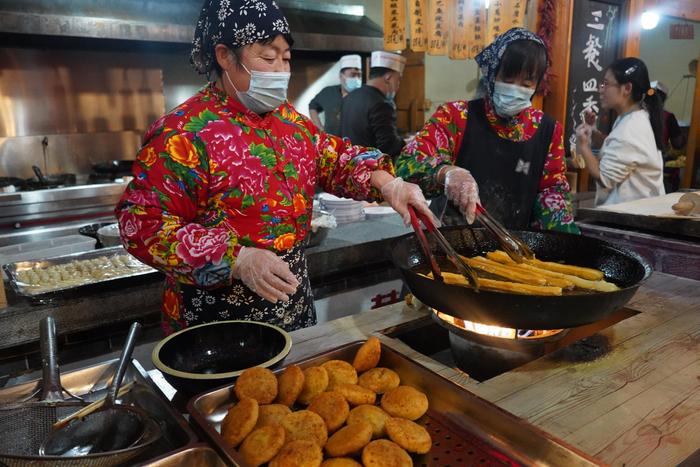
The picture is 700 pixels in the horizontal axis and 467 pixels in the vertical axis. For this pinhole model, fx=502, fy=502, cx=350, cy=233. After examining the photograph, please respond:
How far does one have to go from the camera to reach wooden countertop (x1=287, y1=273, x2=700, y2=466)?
3.78ft

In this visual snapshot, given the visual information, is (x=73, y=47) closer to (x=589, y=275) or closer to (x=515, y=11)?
(x=515, y=11)

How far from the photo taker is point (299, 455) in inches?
37.5

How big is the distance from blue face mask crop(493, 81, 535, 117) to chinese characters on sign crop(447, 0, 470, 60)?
2.44 meters

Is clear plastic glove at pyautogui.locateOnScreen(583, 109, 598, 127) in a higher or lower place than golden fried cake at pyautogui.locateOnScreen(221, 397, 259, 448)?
higher

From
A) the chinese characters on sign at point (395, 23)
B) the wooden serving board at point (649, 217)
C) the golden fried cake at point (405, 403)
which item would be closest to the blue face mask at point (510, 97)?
the wooden serving board at point (649, 217)

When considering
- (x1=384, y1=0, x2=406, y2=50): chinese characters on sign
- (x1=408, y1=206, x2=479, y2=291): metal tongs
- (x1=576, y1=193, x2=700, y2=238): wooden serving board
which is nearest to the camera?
(x1=408, y1=206, x2=479, y2=291): metal tongs

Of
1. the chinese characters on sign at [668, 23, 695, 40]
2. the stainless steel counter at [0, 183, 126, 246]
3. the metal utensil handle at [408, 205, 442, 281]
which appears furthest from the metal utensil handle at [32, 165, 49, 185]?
the chinese characters on sign at [668, 23, 695, 40]

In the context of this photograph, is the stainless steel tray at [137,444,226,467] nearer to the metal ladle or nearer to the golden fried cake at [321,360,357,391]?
the metal ladle

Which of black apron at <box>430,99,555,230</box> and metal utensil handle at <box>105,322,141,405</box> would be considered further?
black apron at <box>430,99,555,230</box>

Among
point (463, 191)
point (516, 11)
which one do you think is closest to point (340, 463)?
point (463, 191)

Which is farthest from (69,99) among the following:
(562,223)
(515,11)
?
(562,223)

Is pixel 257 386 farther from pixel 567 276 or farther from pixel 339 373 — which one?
pixel 567 276

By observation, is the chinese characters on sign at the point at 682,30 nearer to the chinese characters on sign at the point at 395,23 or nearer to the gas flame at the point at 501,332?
the chinese characters on sign at the point at 395,23

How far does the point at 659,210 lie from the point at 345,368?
2.76 meters
